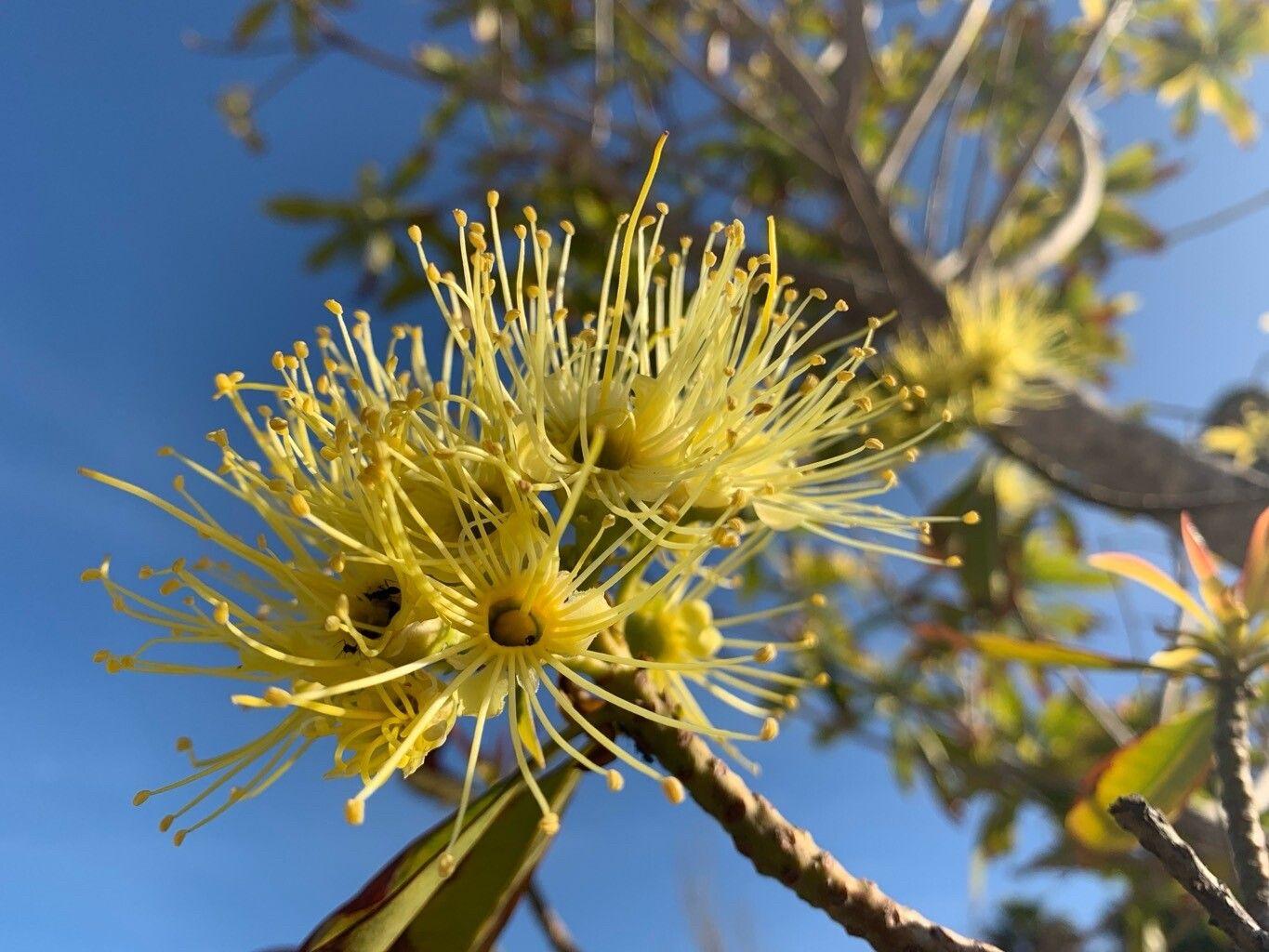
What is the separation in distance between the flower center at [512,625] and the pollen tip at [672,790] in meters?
0.22

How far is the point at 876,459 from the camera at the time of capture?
1159mm

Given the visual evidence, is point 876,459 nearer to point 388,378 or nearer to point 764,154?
point 388,378

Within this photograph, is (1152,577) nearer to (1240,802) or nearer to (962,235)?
(1240,802)

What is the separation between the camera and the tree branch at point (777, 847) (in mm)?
811

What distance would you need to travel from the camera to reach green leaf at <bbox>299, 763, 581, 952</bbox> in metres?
0.88

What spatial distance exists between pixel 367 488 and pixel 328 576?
7.6 inches

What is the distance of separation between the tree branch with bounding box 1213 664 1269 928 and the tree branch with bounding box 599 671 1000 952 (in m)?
0.25

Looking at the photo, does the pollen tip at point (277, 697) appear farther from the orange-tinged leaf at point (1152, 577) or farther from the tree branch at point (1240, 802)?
the orange-tinged leaf at point (1152, 577)

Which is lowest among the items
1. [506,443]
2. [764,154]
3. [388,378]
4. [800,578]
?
[506,443]

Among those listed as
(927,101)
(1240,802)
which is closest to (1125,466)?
(927,101)

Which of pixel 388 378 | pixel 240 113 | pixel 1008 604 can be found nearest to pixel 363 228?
pixel 240 113

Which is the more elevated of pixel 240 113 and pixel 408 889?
pixel 240 113

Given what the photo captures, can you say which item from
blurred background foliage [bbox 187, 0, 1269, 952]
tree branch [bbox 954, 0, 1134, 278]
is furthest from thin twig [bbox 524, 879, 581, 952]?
tree branch [bbox 954, 0, 1134, 278]

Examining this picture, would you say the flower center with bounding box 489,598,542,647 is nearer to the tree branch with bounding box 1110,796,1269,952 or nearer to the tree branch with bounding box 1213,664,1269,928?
the tree branch with bounding box 1110,796,1269,952
